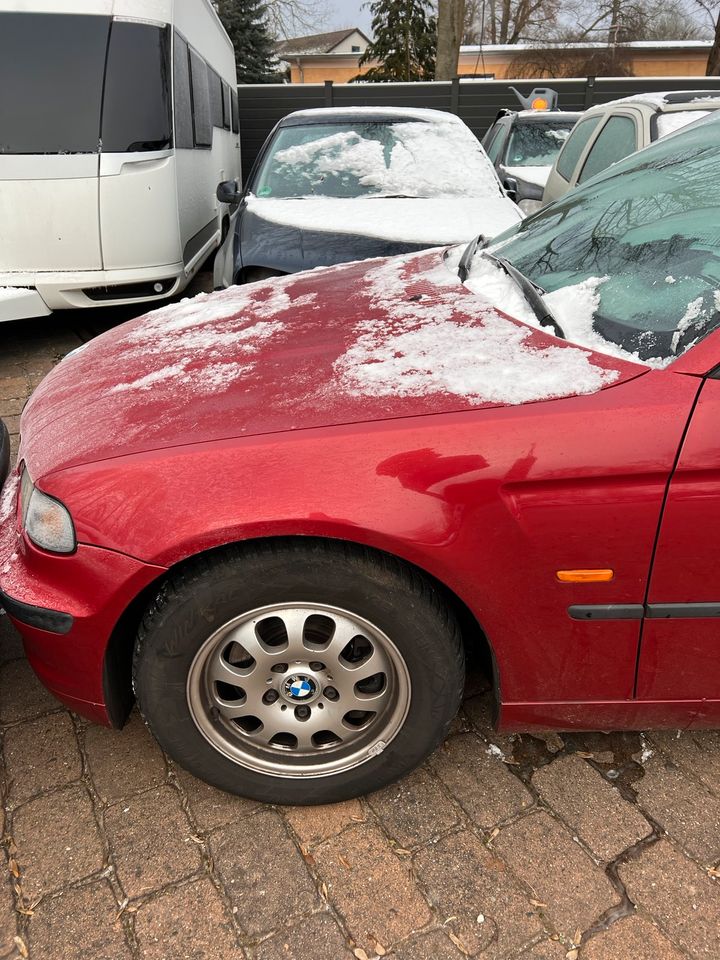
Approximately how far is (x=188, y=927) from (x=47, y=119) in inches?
198

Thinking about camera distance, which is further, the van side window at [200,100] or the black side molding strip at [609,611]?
the van side window at [200,100]

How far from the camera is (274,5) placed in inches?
1171

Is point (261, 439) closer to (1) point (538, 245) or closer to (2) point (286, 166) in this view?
(1) point (538, 245)

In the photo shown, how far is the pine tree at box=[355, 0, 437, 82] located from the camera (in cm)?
2761

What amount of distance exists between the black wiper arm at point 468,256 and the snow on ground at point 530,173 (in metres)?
6.40

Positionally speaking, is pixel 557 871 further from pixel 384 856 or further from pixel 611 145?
pixel 611 145

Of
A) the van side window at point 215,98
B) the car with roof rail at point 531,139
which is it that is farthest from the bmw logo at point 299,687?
the car with roof rail at point 531,139

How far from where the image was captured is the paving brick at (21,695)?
220cm

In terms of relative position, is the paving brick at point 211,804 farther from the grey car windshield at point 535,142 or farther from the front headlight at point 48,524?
the grey car windshield at point 535,142

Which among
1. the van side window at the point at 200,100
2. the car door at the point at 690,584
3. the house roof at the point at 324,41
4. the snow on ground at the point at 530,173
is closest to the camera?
the car door at the point at 690,584

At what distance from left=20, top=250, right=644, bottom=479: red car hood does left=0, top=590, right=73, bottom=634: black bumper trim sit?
32 cm

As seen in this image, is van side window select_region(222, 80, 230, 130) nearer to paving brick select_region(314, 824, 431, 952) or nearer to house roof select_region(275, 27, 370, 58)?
paving brick select_region(314, 824, 431, 952)

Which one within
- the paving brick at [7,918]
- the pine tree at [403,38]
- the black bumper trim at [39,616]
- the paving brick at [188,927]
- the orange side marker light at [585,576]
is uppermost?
the pine tree at [403,38]

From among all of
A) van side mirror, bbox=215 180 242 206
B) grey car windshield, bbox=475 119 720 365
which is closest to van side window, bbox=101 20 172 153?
van side mirror, bbox=215 180 242 206
